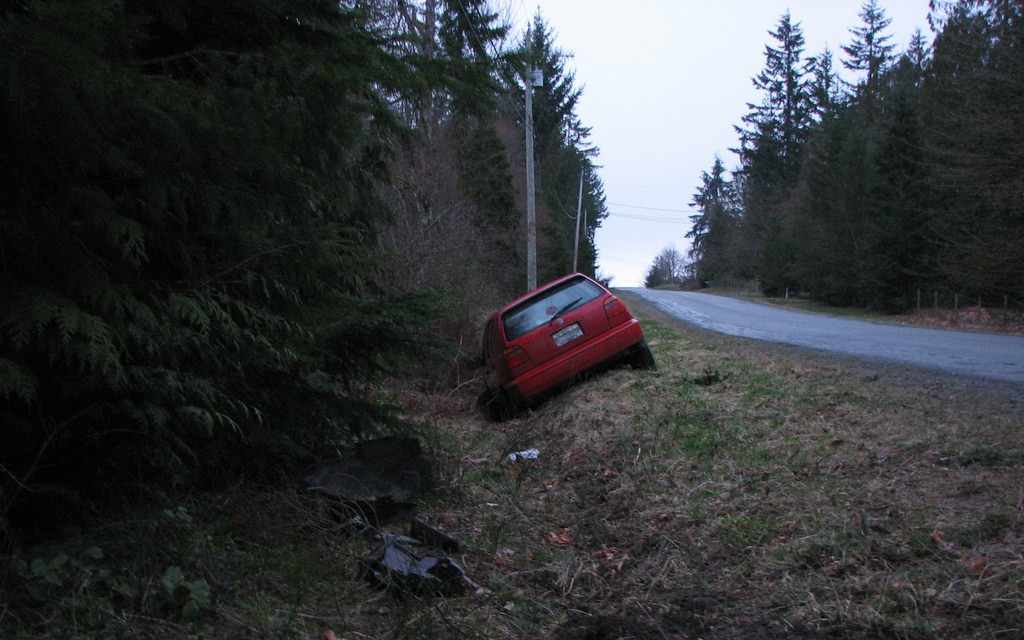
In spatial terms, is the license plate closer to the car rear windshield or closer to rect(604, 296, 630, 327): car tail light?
the car rear windshield

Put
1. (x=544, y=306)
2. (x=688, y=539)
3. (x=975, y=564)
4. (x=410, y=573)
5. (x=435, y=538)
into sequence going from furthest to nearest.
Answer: (x=544, y=306)
(x=688, y=539)
(x=435, y=538)
(x=410, y=573)
(x=975, y=564)

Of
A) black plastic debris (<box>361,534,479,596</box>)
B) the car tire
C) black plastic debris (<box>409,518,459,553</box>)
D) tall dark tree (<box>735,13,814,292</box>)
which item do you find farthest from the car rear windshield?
tall dark tree (<box>735,13,814,292</box>)

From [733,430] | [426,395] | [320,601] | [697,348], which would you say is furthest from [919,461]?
[697,348]

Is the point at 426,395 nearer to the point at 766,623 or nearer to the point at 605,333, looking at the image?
the point at 605,333

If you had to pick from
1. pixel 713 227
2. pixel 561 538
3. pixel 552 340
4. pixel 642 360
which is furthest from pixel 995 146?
pixel 713 227

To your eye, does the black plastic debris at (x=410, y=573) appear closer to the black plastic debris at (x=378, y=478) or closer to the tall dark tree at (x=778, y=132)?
the black plastic debris at (x=378, y=478)

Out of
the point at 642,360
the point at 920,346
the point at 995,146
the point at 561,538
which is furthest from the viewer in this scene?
the point at 920,346

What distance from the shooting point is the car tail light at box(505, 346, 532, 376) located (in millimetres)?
9656

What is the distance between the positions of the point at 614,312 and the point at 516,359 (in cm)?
142

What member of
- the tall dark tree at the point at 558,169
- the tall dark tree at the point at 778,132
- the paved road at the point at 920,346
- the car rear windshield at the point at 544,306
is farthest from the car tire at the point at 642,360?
the tall dark tree at the point at 778,132

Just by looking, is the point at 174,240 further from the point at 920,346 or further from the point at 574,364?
the point at 920,346

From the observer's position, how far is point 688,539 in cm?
469

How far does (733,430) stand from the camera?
694 cm

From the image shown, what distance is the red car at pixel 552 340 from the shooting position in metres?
9.69
